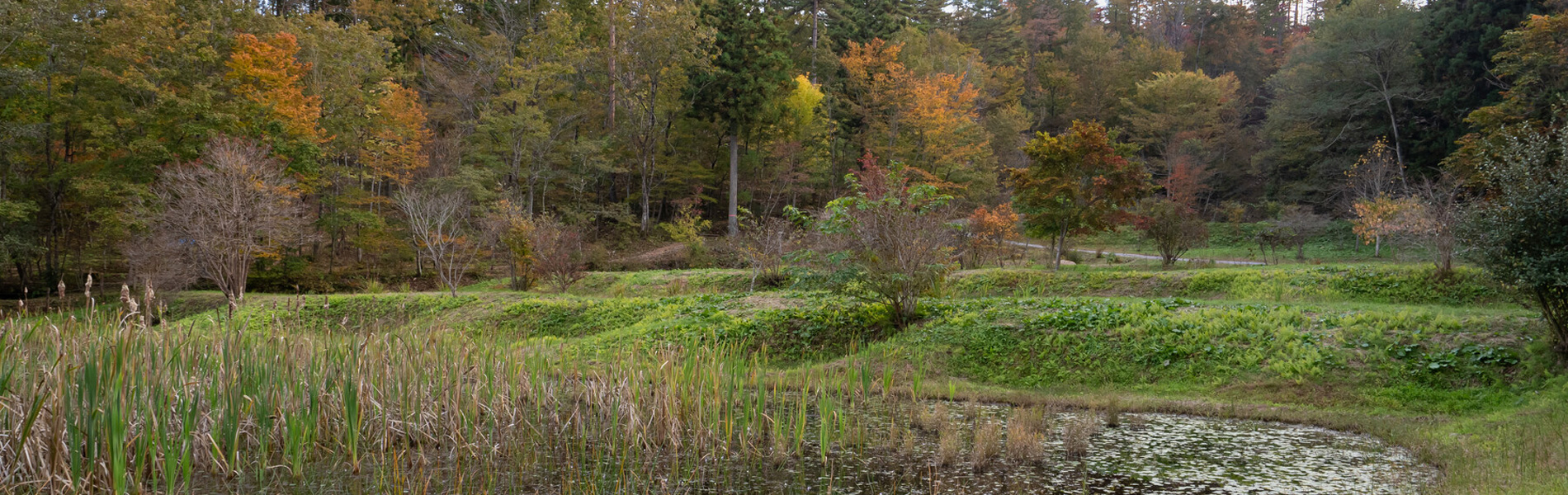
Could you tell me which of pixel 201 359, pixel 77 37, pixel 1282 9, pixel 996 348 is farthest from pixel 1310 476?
pixel 1282 9

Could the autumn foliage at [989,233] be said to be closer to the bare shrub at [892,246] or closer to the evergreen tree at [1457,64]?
the bare shrub at [892,246]

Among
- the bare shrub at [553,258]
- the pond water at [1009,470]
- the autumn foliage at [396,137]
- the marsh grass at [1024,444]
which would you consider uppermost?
the autumn foliage at [396,137]

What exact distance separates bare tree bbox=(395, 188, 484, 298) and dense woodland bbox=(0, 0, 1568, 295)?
0.68ft

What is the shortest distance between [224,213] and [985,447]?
20.7 meters

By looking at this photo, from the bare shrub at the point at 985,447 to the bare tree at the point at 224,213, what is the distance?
1859cm

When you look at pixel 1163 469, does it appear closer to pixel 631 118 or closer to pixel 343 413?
pixel 343 413

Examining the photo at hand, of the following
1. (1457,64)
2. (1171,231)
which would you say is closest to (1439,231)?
(1171,231)

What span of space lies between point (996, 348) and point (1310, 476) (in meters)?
5.34

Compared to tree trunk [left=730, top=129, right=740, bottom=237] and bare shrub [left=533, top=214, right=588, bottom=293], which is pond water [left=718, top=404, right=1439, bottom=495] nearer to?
bare shrub [left=533, top=214, right=588, bottom=293]

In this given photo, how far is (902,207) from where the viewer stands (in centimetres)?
1212

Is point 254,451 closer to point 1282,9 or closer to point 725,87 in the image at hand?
point 725,87

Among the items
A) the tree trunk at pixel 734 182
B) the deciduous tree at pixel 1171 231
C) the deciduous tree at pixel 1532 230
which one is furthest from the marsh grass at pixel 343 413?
the tree trunk at pixel 734 182

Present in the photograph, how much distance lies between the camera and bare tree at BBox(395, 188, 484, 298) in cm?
2131

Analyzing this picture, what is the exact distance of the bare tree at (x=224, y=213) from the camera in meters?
19.4
